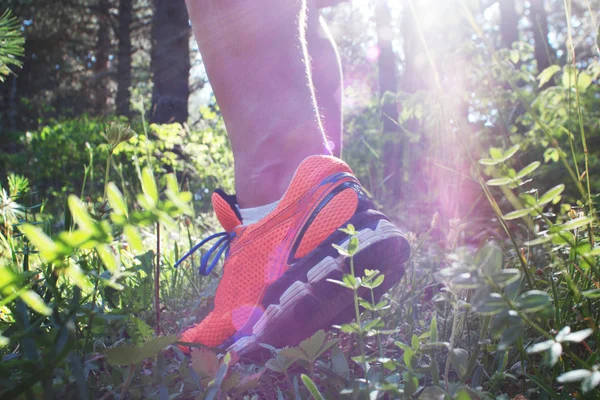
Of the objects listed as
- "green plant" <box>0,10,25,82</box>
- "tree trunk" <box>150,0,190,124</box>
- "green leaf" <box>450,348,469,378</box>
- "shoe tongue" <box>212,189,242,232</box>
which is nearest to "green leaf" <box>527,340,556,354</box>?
"green leaf" <box>450,348,469,378</box>

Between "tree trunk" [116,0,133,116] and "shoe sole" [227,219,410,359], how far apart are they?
11373 mm

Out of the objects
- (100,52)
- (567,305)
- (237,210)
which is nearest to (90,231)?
(567,305)

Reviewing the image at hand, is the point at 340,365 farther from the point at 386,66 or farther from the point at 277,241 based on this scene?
the point at 386,66

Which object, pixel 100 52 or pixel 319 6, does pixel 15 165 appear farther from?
pixel 100 52

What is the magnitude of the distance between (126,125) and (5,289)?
1.43ft

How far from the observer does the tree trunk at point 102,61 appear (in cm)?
1280

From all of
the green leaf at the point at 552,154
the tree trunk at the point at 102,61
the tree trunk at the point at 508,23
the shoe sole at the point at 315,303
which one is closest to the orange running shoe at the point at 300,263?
the shoe sole at the point at 315,303

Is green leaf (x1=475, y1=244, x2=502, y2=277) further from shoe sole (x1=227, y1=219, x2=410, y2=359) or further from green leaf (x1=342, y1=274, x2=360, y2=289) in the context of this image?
shoe sole (x1=227, y1=219, x2=410, y2=359)

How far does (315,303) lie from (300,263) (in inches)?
5.5

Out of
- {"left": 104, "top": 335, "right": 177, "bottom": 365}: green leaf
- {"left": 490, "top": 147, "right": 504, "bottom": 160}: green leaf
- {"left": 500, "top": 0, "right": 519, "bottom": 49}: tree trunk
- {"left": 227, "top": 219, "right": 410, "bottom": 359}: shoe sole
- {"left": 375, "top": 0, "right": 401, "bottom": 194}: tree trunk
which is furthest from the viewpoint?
{"left": 500, "top": 0, "right": 519, "bottom": 49}: tree trunk

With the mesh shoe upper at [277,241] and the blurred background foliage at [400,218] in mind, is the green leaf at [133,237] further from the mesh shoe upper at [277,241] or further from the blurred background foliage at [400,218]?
the mesh shoe upper at [277,241]

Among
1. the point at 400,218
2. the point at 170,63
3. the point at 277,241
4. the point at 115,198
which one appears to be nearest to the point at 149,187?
the point at 115,198

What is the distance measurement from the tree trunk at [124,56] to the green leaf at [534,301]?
39.1ft

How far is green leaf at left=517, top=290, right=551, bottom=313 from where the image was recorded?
1.45 ft
